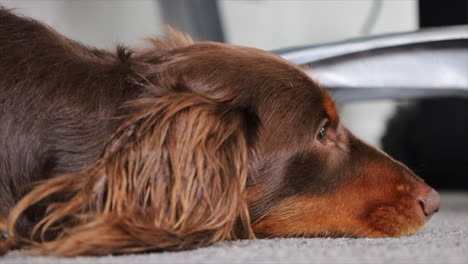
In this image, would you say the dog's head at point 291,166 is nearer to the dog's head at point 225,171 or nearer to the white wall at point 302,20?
the dog's head at point 225,171

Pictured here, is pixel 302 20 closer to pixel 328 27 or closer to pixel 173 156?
pixel 328 27

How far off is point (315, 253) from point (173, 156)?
1.22 ft

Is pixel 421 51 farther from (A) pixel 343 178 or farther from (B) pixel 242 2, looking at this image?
(B) pixel 242 2

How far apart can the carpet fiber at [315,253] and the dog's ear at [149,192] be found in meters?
0.05

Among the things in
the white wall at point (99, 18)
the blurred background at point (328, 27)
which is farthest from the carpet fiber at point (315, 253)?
the white wall at point (99, 18)

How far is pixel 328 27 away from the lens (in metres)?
4.46

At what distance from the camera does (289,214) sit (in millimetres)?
1641

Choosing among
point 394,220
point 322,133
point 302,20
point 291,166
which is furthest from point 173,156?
point 302,20

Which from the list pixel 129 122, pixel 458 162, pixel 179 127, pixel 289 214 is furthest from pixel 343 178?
pixel 458 162

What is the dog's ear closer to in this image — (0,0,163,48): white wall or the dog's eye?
the dog's eye

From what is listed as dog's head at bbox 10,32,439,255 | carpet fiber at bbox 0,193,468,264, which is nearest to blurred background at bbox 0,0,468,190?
dog's head at bbox 10,32,439,255

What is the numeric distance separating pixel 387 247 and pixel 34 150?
2.57ft

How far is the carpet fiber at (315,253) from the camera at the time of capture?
4.11 feet

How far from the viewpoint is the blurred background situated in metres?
3.42
